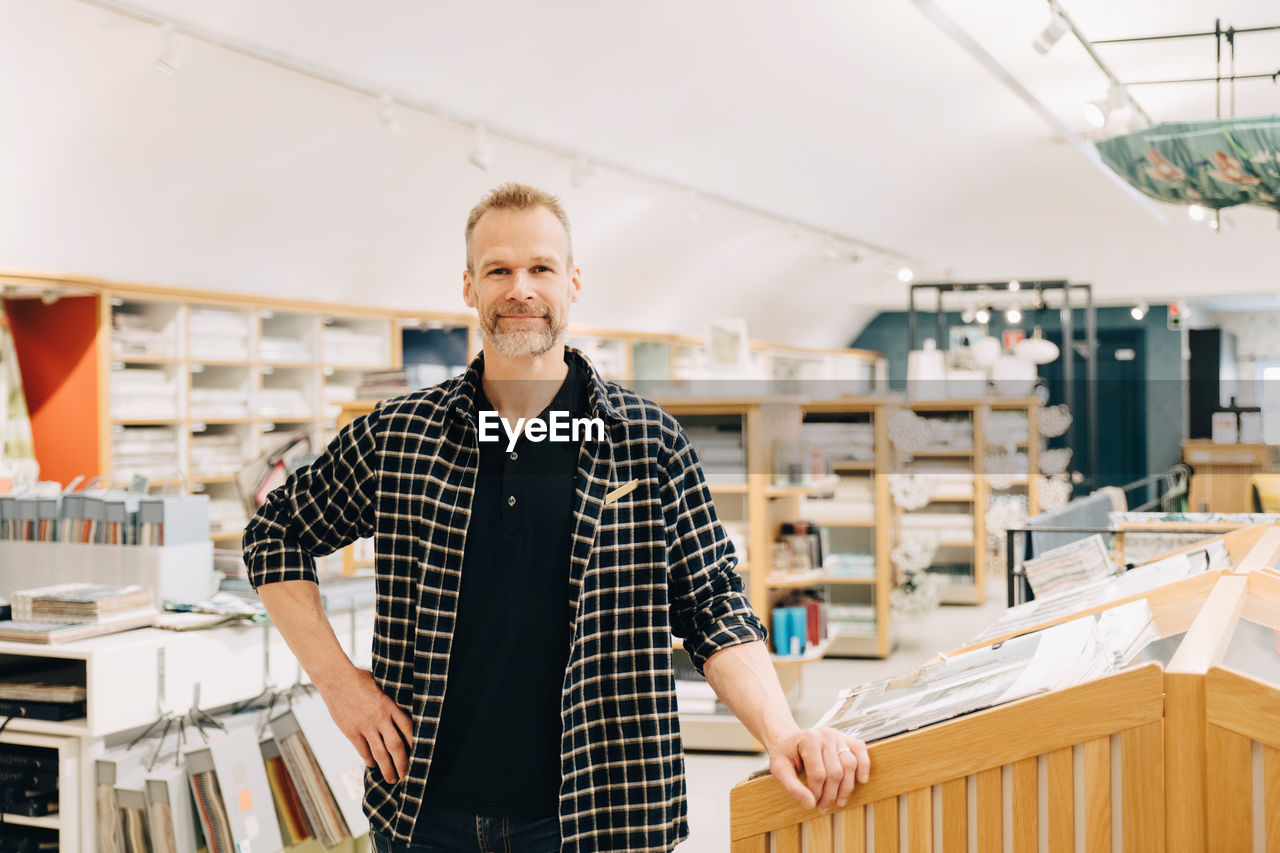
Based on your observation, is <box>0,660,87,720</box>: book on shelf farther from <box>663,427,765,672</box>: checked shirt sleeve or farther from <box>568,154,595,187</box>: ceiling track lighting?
<box>568,154,595,187</box>: ceiling track lighting

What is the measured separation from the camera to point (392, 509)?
1.63m

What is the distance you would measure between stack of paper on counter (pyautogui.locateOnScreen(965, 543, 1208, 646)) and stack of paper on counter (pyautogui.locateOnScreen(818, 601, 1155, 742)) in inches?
17.3

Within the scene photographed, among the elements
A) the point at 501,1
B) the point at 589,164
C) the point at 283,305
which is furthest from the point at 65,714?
the point at 589,164

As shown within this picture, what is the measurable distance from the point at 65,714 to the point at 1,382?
4.54m

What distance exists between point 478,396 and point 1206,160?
18.5 ft

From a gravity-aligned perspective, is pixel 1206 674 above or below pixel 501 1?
below

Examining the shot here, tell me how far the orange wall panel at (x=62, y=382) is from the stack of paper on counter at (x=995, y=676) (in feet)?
20.9

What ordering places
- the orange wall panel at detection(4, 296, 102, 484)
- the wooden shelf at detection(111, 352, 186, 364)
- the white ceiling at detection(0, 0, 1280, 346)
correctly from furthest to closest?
the wooden shelf at detection(111, 352, 186, 364)
the orange wall panel at detection(4, 296, 102, 484)
the white ceiling at detection(0, 0, 1280, 346)

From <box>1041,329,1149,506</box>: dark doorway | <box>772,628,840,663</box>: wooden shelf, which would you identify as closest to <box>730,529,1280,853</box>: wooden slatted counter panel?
<box>772,628,840,663</box>: wooden shelf

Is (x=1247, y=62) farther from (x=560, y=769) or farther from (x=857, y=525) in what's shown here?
(x=560, y=769)

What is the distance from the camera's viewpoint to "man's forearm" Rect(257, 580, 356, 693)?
162cm

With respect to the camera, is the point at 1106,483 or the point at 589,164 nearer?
the point at 589,164

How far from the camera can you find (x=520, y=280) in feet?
5.11

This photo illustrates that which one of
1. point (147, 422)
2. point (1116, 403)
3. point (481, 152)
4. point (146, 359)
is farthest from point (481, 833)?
point (1116, 403)
